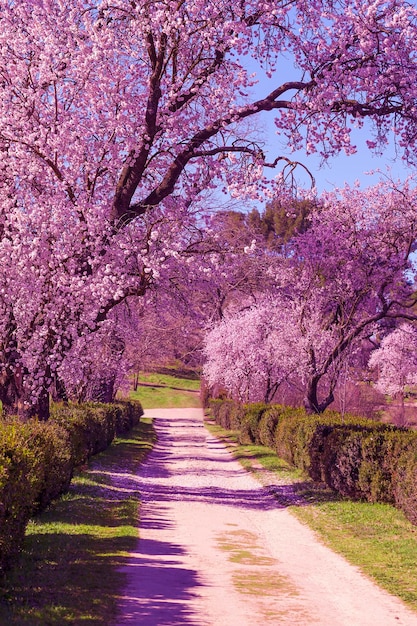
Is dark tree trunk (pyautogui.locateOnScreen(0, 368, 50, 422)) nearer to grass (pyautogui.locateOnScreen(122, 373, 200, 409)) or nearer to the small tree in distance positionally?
the small tree in distance

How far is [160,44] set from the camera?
16906mm

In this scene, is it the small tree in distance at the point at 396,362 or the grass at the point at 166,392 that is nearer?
the small tree in distance at the point at 396,362

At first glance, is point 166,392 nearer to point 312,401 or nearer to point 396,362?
point 396,362

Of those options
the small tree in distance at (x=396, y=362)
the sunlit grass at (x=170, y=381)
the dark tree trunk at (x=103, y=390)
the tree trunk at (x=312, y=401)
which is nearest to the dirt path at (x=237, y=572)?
the tree trunk at (x=312, y=401)

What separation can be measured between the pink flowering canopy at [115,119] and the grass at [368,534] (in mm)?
6350

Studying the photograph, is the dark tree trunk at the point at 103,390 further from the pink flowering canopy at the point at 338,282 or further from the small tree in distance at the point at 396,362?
the small tree in distance at the point at 396,362

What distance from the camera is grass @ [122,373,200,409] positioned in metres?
75.4

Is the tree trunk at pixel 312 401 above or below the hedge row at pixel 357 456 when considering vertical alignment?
above

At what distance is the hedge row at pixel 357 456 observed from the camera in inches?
584

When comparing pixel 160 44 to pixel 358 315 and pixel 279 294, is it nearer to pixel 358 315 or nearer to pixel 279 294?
pixel 358 315

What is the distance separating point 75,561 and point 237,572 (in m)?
2.21

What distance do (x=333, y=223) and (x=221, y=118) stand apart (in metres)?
10.9

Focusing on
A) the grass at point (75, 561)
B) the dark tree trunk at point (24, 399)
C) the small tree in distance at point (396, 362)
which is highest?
the small tree in distance at point (396, 362)

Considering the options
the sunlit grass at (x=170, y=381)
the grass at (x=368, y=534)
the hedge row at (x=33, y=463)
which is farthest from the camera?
the sunlit grass at (x=170, y=381)
